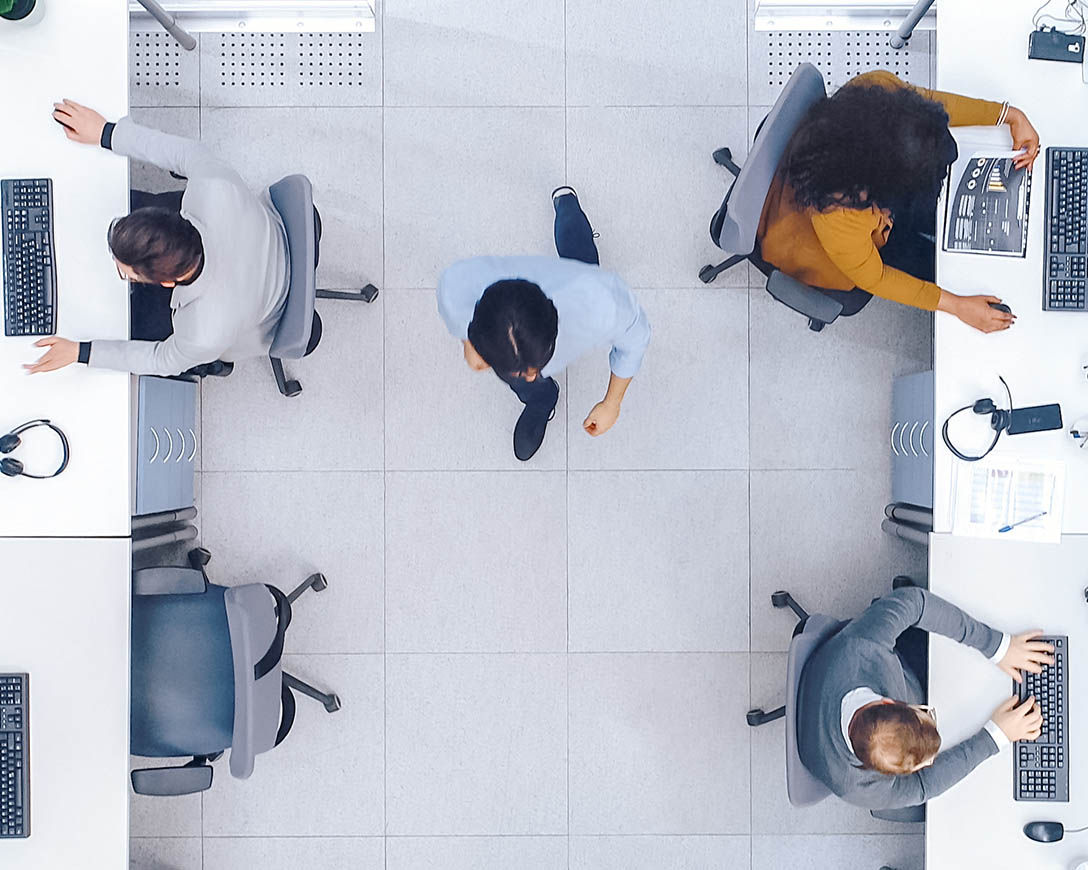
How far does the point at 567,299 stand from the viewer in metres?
1.89

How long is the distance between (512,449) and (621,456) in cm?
35

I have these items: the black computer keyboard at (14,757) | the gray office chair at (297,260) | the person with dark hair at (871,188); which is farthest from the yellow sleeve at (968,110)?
the black computer keyboard at (14,757)

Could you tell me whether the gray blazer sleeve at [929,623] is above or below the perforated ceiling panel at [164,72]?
below

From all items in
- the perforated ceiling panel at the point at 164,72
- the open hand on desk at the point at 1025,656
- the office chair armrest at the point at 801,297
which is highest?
the perforated ceiling panel at the point at 164,72

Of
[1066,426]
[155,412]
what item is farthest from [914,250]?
[155,412]

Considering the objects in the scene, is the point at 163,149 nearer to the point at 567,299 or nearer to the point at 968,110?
the point at 567,299

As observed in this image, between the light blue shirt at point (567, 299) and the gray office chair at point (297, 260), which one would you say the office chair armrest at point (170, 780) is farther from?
the light blue shirt at point (567, 299)

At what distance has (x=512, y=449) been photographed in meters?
2.66

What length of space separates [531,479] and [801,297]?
1.00 meters

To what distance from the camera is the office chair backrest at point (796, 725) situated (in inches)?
80.8

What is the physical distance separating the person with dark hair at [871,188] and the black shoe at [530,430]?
0.80 meters

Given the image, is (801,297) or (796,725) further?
(801,297)

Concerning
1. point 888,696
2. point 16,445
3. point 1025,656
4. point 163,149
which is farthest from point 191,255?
point 1025,656

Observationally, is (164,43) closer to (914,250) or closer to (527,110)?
(527,110)
